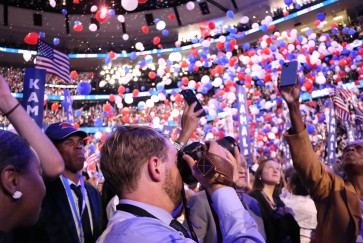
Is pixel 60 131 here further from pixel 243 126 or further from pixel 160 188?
pixel 243 126

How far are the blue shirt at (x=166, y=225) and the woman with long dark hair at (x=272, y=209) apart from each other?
1.77m

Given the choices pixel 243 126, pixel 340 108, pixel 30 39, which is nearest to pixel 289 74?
pixel 243 126

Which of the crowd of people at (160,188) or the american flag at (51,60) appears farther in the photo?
the american flag at (51,60)

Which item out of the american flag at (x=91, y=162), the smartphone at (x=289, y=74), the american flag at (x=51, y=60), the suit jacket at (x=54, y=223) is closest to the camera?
the suit jacket at (x=54, y=223)

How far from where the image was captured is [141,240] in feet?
3.30

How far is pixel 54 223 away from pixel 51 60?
4.35 metres

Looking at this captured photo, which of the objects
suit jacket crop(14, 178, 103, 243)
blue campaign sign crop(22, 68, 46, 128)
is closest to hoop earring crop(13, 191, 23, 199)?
suit jacket crop(14, 178, 103, 243)

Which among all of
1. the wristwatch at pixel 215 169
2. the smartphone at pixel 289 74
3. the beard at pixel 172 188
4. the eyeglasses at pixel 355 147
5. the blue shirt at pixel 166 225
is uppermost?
the smartphone at pixel 289 74

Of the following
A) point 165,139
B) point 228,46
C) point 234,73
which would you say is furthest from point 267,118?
point 165,139

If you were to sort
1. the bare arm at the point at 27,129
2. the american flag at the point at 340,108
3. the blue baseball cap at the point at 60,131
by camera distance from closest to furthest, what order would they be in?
the bare arm at the point at 27,129
the blue baseball cap at the point at 60,131
the american flag at the point at 340,108

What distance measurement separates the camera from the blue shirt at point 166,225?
102 cm

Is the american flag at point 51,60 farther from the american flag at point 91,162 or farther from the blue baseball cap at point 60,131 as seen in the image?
the american flag at point 91,162

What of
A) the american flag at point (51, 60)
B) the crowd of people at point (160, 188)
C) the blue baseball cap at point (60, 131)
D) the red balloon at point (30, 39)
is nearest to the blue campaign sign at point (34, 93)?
the crowd of people at point (160, 188)

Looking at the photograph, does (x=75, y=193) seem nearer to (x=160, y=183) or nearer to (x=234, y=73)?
(x=160, y=183)
